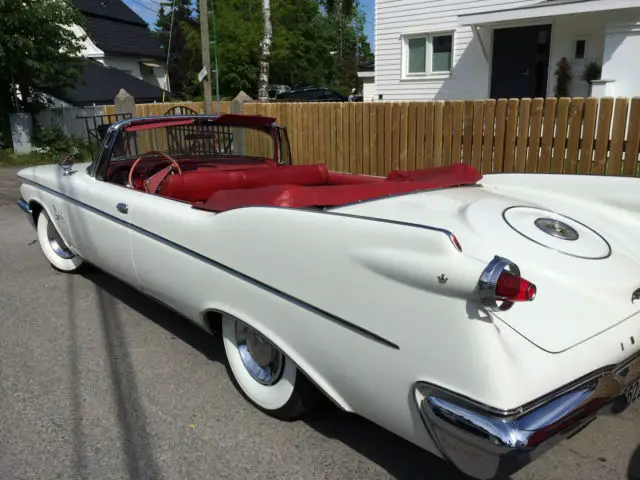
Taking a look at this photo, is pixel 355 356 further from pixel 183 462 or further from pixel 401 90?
pixel 401 90

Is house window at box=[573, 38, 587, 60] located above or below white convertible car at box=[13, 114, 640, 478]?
above

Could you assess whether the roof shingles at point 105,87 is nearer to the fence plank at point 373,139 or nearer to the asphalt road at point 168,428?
the fence plank at point 373,139

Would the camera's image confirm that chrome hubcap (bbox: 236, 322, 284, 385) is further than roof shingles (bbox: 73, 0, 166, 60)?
No

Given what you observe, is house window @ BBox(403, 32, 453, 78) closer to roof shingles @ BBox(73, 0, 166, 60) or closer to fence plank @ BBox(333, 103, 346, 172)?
fence plank @ BBox(333, 103, 346, 172)

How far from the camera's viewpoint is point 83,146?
14.3 meters

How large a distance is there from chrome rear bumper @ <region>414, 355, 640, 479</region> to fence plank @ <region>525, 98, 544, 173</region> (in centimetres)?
483

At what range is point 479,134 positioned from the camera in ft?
22.1

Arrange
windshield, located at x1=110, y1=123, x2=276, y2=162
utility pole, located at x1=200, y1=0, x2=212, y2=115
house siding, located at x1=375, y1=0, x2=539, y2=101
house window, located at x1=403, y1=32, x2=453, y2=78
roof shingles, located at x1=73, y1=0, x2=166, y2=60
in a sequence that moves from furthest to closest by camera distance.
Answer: roof shingles, located at x1=73, y1=0, x2=166, y2=60
house window, located at x1=403, y1=32, x2=453, y2=78
house siding, located at x1=375, y1=0, x2=539, y2=101
utility pole, located at x1=200, y1=0, x2=212, y2=115
windshield, located at x1=110, y1=123, x2=276, y2=162

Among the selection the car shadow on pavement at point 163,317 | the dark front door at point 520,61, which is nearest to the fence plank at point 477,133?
the car shadow on pavement at point 163,317

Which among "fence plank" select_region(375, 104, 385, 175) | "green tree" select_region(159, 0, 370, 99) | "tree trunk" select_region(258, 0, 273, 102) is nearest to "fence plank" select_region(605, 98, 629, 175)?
"fence plank" select_region(375, 104, 385, 175)

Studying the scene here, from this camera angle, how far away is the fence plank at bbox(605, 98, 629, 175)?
18.5 ft

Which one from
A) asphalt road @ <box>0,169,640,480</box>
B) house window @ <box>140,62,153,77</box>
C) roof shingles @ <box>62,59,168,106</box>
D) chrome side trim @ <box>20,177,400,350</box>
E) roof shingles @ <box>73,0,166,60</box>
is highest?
roof shingles @ <box>73,0,166,60</box>

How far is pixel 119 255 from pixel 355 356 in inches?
81.4

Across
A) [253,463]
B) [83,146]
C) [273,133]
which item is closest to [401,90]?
[83,146]
